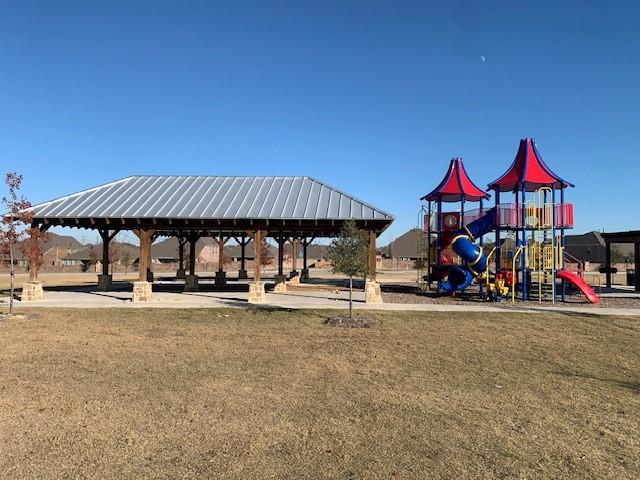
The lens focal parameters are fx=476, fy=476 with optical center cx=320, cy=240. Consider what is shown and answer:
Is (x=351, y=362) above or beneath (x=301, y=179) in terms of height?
beneath

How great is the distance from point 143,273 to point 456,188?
1521cm

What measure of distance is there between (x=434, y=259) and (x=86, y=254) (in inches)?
2578

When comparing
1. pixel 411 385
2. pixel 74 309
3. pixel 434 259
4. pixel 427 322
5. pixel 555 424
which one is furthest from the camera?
pixel 434 259

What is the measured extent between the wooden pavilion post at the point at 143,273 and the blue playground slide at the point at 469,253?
12.9m

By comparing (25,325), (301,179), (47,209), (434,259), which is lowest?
(25,325)

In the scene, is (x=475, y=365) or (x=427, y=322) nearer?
(x=475, y=365)

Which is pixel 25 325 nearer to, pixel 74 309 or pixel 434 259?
pixel 74 309

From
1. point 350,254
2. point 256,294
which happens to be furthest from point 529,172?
point 256,294

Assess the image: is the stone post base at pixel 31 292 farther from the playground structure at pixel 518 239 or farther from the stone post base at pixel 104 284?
the playground structure at pixel 518 239

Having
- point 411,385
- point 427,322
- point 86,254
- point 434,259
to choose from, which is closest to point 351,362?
point 411,385

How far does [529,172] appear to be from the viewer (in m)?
20.3

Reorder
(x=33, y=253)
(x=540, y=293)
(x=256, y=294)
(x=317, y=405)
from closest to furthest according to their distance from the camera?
(x=317, y=405)
(x=33, y=253)
(x=256, y=294)
(x=540, y=293)

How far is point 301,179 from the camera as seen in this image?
23.4 metres

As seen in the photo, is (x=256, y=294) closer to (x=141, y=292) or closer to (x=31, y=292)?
(x=141, y=292)
